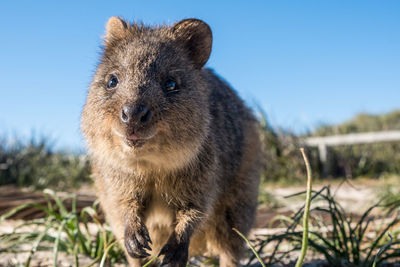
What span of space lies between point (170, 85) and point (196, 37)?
748mm

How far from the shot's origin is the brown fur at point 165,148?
251 centimetres

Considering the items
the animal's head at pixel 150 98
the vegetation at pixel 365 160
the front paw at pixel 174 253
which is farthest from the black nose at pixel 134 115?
the vegetation at pixel 365 160

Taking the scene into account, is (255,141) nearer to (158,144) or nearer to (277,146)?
(158,144)

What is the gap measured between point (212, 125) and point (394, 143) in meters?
13.2

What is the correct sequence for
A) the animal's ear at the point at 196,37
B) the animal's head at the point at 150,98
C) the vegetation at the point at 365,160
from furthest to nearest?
1. the vegetation at the point at 365,160
2. the animal's ear at the point at 196,37
3. the animal's head at the point at 150,98

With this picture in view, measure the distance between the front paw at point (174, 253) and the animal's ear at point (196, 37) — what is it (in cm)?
152

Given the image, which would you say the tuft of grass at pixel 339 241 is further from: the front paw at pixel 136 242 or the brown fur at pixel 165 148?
the front paw at pixel 136 242

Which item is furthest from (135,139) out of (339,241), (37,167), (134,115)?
(37,167)

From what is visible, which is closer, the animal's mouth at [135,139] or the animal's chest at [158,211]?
the animal's mouth at [135,139]

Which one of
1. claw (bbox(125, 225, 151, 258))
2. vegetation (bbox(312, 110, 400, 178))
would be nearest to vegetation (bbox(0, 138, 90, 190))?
claw (bbox(125, 225, 151, 258))

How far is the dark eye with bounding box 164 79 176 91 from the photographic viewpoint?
275 cm

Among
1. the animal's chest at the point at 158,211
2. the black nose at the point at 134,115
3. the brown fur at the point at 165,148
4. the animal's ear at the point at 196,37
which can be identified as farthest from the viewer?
the animal's ear at the point at 196,37

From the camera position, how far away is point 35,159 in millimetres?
10547

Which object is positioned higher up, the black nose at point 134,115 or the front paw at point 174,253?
the black nose at point 134,115
